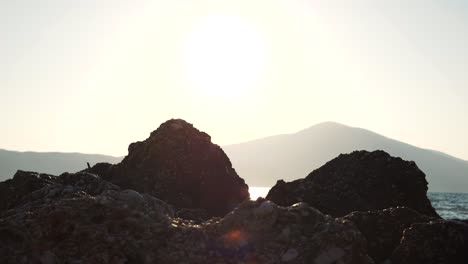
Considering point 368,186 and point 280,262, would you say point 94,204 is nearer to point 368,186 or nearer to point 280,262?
point 280,262

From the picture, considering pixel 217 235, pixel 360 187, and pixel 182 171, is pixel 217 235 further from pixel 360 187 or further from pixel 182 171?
pixel 360 187

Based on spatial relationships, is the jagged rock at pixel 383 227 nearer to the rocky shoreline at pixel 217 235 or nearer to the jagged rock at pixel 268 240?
the rocky shoreline at pixel 217 235

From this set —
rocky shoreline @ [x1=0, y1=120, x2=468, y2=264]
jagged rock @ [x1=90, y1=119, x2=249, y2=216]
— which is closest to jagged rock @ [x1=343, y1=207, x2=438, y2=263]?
rocky shoreline @ [x1=0, y1=120, x2=468, y2=264]

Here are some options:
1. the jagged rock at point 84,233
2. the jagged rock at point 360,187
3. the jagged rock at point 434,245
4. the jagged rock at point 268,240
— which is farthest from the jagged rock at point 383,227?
the jagged rock at point 360,187

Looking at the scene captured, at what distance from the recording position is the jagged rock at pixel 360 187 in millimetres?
22188

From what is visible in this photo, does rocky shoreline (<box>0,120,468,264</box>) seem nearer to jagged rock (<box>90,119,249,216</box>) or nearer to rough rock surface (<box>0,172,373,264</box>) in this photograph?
rough rock surface (<box>0,172,373,264</box>)

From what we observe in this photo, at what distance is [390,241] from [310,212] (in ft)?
10.1

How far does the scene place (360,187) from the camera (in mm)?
24719

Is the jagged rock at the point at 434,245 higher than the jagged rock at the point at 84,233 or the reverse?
the reverse

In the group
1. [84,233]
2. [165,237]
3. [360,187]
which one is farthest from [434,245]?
[360,187]

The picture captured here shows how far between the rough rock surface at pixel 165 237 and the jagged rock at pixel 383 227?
2617 millimetres

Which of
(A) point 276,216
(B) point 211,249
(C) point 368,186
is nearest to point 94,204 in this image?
(B) point 211,249

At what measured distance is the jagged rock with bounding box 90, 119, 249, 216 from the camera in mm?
24250

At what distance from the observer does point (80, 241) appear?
9.30 metres
